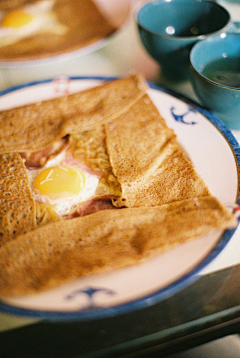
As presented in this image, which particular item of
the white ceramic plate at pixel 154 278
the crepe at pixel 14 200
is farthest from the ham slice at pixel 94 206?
the white ceramic plate at pixel 154 278

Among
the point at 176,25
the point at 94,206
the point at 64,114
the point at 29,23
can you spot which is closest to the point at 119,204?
the point at 94,206

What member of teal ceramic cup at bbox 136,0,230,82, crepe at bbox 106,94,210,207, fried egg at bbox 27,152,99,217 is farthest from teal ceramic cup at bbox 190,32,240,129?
fried egg at bbox 27,152,99,217

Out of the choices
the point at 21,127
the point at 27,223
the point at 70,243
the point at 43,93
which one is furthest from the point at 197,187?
the point at 43,93

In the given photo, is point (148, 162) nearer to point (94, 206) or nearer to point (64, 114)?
point (94, 206)

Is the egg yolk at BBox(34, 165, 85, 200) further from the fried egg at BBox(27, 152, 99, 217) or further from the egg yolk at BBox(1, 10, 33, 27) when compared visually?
the egg yolk at BBox(1, 10, 33, 27)

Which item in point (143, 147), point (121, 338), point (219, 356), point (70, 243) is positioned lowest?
point (219, 356)

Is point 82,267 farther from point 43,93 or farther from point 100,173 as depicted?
point 43,93
